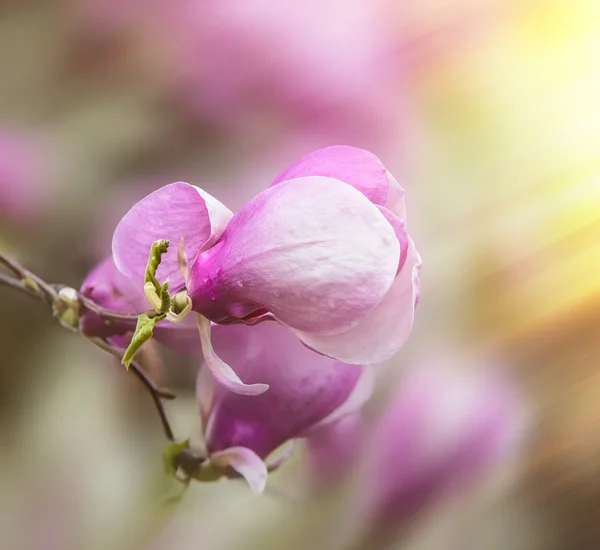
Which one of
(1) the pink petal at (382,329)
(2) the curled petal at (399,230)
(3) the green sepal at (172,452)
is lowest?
(3) the green sepal at (172,452)

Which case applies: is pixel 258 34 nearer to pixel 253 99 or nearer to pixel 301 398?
pixel 253 99

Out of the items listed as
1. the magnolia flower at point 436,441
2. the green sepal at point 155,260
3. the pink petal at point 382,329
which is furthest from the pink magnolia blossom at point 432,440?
the green sepal at point 155,260

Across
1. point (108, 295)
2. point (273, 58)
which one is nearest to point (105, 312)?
point (108, 295)

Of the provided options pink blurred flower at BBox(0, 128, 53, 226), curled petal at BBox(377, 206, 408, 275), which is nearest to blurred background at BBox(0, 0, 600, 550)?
pink blurred flower at BBox(0, 128, 53, 226)

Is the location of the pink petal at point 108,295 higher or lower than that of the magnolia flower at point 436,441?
higher

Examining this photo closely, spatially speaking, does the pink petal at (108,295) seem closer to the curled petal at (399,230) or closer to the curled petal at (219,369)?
the curled petal at (219,369)

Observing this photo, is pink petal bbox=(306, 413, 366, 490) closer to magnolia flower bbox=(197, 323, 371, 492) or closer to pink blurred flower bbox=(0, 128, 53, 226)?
magnolia flower bbox=(197, 323, 371, 492)

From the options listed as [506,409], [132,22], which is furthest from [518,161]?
[132,22]

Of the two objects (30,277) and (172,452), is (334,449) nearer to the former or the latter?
(172,452)
